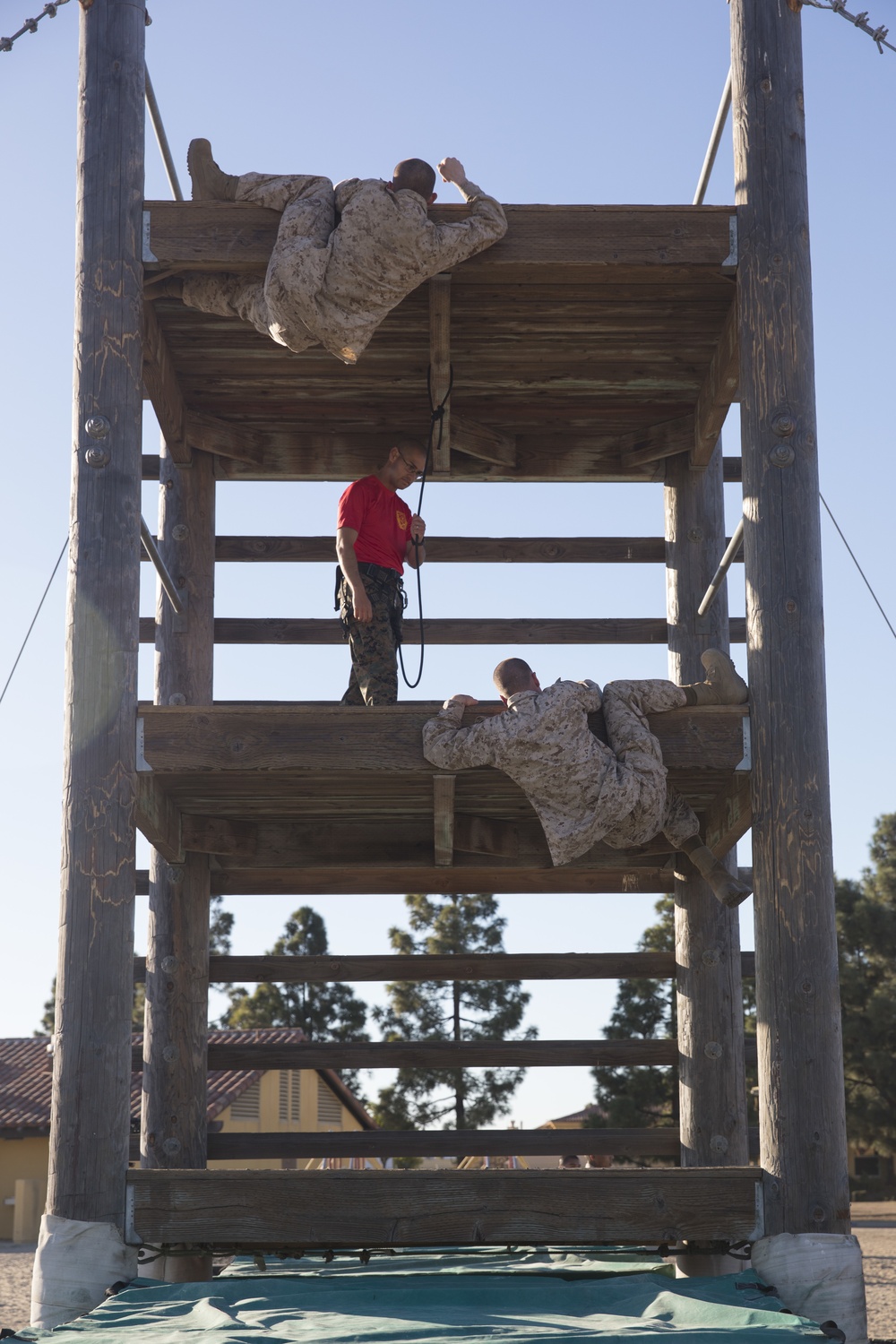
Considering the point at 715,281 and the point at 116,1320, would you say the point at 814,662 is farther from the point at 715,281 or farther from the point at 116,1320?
the point at 116,1320

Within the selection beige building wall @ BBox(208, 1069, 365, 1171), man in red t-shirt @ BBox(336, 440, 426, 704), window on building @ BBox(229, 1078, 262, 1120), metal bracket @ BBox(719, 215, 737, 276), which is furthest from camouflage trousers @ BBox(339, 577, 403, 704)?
window on building @ BBox(229, 1078, 262, 1120)

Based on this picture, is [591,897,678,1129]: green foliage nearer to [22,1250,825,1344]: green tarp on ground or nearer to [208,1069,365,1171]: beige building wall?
Result: [208,1069,365,1171]: beige building wall

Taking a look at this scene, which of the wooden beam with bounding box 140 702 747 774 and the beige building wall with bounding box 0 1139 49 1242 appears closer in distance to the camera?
the wooden beam with bounding box 140 702 747 774

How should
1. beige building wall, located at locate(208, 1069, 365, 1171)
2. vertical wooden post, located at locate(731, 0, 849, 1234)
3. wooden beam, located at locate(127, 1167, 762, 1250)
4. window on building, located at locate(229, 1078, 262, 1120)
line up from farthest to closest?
1. beige building wall, located at locate(208, 1069, 365, 1171)
2. window on building, located at locate(229, 1078, 262, 1120)
3. vertical wooden post, located at locate(731, 0, 849, 1234)
4. wooden beam, located at locate(127, 1167, 762, 1250)

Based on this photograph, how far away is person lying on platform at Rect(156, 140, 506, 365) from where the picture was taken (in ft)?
24.7

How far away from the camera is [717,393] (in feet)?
29.9

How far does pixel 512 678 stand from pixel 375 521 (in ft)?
5.72

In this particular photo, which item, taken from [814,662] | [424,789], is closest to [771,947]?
[814,662]

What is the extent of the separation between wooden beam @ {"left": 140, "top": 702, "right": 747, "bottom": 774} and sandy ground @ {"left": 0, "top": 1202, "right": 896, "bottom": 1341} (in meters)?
6.12

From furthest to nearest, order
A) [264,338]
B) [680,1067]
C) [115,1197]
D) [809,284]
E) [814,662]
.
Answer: [680,1067] < [264,338] < [809,284] < [814,662] < [115,1197]

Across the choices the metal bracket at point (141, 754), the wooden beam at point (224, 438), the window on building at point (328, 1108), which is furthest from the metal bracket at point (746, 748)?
the window on building at point (328, 1108)

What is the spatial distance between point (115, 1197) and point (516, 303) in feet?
16.2

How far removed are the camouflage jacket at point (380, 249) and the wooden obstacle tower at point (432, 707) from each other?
0.66 feet

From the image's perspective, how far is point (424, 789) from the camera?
7.98 m
